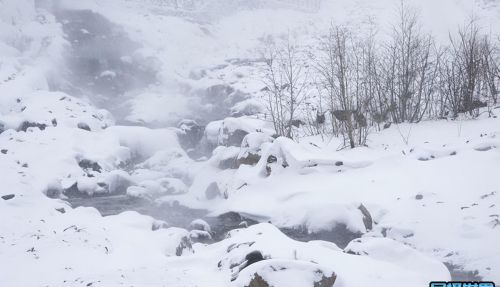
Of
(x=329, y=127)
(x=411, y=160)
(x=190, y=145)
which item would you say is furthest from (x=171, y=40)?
(x=411, y=160)

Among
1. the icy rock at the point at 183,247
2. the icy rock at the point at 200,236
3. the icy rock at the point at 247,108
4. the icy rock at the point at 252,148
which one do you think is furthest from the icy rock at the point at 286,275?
the icy rock at the point at 247,108

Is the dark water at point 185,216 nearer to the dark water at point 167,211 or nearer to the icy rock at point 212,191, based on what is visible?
the dark water at point 167,211

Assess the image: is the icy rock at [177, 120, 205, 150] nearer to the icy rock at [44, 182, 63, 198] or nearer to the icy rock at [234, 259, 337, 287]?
the icy rock at [44, 182, 63, 198]

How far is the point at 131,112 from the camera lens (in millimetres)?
23594

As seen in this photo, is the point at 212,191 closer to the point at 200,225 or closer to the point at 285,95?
the point at 200,225

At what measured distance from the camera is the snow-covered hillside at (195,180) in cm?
672

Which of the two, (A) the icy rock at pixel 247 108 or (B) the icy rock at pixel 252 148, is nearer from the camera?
(B) the icy rock at pixel 252 148

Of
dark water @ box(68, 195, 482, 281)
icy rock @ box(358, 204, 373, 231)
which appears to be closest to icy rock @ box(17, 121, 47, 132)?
dark water @ box(68, 195, 482, 281)

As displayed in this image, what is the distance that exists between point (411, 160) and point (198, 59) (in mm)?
21575

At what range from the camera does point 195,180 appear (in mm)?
15555

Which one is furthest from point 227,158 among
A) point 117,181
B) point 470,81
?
point 470,81

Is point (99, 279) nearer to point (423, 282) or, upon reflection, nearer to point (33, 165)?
point (423, 282)

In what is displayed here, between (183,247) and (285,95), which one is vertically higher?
(285,95)

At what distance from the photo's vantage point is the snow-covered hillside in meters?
6.72
